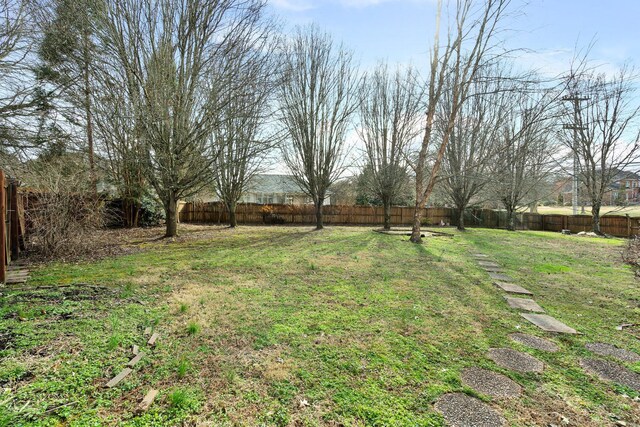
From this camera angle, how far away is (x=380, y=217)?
827 inches

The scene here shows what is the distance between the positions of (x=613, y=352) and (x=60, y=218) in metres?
8.40

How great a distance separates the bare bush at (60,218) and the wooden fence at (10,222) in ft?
0.63

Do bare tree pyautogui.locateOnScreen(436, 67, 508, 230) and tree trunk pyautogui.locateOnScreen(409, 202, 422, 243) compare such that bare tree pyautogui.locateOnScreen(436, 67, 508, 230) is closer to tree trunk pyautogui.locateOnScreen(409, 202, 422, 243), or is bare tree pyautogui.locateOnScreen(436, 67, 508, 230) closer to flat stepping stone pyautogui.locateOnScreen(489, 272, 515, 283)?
tree trunk pyautogui.locateOnScreen(409, 202, 422, 243)

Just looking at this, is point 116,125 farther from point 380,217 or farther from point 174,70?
point 380,217

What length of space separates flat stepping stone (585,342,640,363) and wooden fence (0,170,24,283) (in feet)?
22.6

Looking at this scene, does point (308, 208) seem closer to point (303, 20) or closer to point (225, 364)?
point (303, 20)

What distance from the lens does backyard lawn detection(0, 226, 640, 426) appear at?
1.82m

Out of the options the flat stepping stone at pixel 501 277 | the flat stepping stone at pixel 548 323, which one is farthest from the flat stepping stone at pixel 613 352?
the flat stepping stone at pixel 501 277

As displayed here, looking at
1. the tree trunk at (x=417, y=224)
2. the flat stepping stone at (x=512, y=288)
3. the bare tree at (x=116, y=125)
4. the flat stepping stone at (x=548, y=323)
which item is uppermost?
the bare tree at (x=116, y=125)

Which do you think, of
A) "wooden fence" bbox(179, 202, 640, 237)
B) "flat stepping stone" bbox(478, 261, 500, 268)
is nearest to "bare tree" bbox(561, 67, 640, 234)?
"wooden fence" bbox(179, 202, 640, 237)

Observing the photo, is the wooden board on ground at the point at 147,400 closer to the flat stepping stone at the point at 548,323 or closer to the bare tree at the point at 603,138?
the flat stepping stone at the point at 548,323

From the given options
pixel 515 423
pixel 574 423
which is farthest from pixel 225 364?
pixel 574 423

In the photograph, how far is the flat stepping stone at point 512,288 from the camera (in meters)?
4.45

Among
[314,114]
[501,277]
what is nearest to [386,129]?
[314,114]
